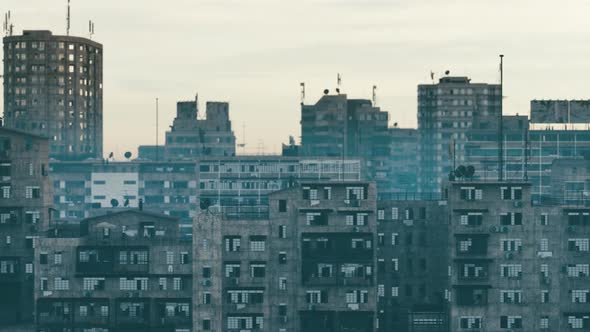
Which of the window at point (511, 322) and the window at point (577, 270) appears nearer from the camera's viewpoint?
the window at point (511, 322)

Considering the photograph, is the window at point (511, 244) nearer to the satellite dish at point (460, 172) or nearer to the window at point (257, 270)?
the satellite dish at point (460, 172)

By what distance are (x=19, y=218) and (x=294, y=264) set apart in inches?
1518

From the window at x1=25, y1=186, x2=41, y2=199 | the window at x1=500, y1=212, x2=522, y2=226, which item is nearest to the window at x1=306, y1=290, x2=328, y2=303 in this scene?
the window at x1=500, y1=212, x2=522, y2=226

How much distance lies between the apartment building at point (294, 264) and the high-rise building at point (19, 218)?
27236 millimetres

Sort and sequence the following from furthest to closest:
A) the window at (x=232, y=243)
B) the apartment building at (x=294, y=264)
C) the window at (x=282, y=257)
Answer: the window at (x=282, y=257) → the window at (x=232, y=243) → the apartment building at (x=294, y=264)

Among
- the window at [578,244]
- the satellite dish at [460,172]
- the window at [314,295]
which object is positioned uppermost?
the satellite dish at [460,172]

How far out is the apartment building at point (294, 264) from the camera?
17888cm

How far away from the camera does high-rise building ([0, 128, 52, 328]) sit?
19312cm

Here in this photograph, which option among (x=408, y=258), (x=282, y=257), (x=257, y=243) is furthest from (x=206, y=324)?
(x=408, y=258)

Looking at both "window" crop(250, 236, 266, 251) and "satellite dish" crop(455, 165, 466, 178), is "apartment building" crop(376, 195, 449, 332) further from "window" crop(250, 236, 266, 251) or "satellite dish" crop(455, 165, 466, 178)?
"window" crop(250, 236, 266, 251)

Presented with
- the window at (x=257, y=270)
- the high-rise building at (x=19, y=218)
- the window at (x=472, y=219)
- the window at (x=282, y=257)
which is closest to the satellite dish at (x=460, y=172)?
the window at (x=472, y=219)

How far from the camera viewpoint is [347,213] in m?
182

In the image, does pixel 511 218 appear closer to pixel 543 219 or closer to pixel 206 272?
pixel 543 219

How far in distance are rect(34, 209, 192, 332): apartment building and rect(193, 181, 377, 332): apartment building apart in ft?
14.7
